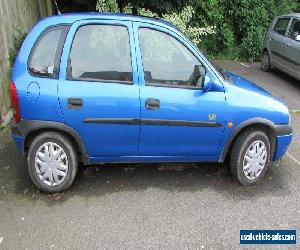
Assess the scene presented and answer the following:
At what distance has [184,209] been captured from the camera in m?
4.33

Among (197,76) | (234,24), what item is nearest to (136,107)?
(197,76)

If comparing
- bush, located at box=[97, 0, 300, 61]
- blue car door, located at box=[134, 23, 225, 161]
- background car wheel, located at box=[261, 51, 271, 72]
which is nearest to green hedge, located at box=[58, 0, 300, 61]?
bush, located at box=[97, 0, 300, 61]

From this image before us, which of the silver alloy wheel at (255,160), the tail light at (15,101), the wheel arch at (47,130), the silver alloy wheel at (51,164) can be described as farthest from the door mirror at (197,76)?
the tail light at (15,101)

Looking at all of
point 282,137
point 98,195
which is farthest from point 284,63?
point 98,195

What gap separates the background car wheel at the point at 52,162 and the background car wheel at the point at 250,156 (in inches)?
75.2

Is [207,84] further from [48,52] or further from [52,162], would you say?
[52,162]

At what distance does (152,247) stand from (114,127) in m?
1.35

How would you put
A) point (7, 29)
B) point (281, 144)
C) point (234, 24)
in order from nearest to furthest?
point (281, 144) < point (7, 29) < point (234, 24)

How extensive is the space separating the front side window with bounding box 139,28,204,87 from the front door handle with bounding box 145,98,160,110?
0.69ft

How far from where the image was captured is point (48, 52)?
4.25 metres

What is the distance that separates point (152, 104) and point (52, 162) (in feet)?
4.27

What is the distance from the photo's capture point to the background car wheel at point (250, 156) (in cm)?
464

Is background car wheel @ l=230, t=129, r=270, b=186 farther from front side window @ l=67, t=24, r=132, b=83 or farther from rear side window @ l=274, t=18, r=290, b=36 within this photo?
rear side window @ l=274, t=18, r=290, b=36

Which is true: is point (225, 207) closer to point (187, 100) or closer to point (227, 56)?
point (187, 100)
